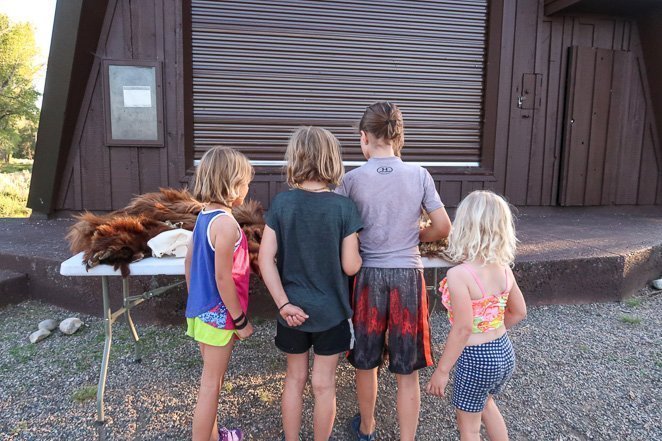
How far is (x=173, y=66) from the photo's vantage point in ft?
17.1

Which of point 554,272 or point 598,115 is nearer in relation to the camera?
point 554,272

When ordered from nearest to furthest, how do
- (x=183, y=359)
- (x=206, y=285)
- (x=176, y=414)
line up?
1. (x=206, y=285)
2. (x=176, y=414)
3. (x=183, y=359)

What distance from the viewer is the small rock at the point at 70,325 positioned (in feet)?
11.2

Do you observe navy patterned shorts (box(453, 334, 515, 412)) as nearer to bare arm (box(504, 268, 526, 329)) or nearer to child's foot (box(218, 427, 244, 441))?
bare arm (box(504, 268, 526, 329))

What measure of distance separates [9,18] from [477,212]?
22.1 meters

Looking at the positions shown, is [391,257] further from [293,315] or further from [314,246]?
[293,315]

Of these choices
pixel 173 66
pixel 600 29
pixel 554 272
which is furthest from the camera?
pixel 600 29

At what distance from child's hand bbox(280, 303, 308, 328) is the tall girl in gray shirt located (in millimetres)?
311

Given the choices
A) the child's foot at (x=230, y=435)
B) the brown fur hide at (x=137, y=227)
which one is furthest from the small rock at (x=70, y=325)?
the child's foot at (x=230, y=435)

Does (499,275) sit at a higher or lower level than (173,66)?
lower

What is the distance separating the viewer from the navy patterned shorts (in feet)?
6.07

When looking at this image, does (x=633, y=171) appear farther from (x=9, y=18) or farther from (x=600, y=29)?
(x=9, y=18)

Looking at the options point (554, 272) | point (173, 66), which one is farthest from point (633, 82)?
point (173, 66)

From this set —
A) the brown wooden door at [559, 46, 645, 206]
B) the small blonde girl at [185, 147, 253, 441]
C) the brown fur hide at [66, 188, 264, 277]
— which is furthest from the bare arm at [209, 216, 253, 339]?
the brown wooden door at [559, 46, 645, 206]
